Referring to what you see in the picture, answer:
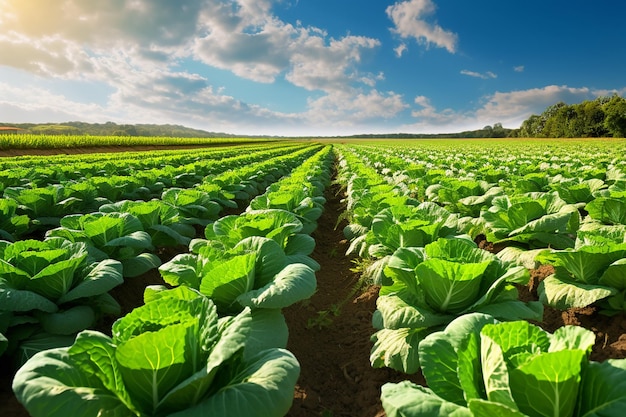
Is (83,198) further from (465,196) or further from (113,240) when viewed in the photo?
(465,196)

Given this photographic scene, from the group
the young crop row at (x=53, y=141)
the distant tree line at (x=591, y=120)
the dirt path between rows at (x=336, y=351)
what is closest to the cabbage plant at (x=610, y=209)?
the dirt path between rows at (x=336, y=351)

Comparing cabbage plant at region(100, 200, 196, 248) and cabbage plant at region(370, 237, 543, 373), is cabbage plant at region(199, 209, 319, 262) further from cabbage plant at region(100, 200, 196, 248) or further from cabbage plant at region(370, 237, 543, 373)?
cabbage plant at region(370, 237, 543, 373)

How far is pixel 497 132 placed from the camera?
4178 inches

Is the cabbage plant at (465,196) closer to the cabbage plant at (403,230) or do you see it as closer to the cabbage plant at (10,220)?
the cabbage plant at (403,230)

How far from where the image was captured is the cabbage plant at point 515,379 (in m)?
1.25

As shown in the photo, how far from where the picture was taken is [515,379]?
1313 mm

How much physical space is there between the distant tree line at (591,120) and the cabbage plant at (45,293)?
69817 mm

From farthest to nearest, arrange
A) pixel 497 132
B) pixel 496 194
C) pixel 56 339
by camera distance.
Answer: pixel 497 132 → pixel 496 194 → pixel 56 339

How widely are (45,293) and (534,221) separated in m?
4.28

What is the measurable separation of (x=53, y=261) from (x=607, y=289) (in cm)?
408

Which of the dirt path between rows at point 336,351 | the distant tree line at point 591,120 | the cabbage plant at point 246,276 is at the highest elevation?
the distant tree line at point 591,120

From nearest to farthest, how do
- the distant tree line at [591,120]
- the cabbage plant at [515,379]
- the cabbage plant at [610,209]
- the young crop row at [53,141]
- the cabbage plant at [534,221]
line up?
the cabbage plant at [515,379]
the cabbage plant at [534,221]
the cabbage plant at [610,209]
the young crop row at [53,141]
the distant tree line at [591,120]

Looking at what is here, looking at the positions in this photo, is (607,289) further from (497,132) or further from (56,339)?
(497,132)

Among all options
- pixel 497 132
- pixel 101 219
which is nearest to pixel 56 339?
pixel 101 219
